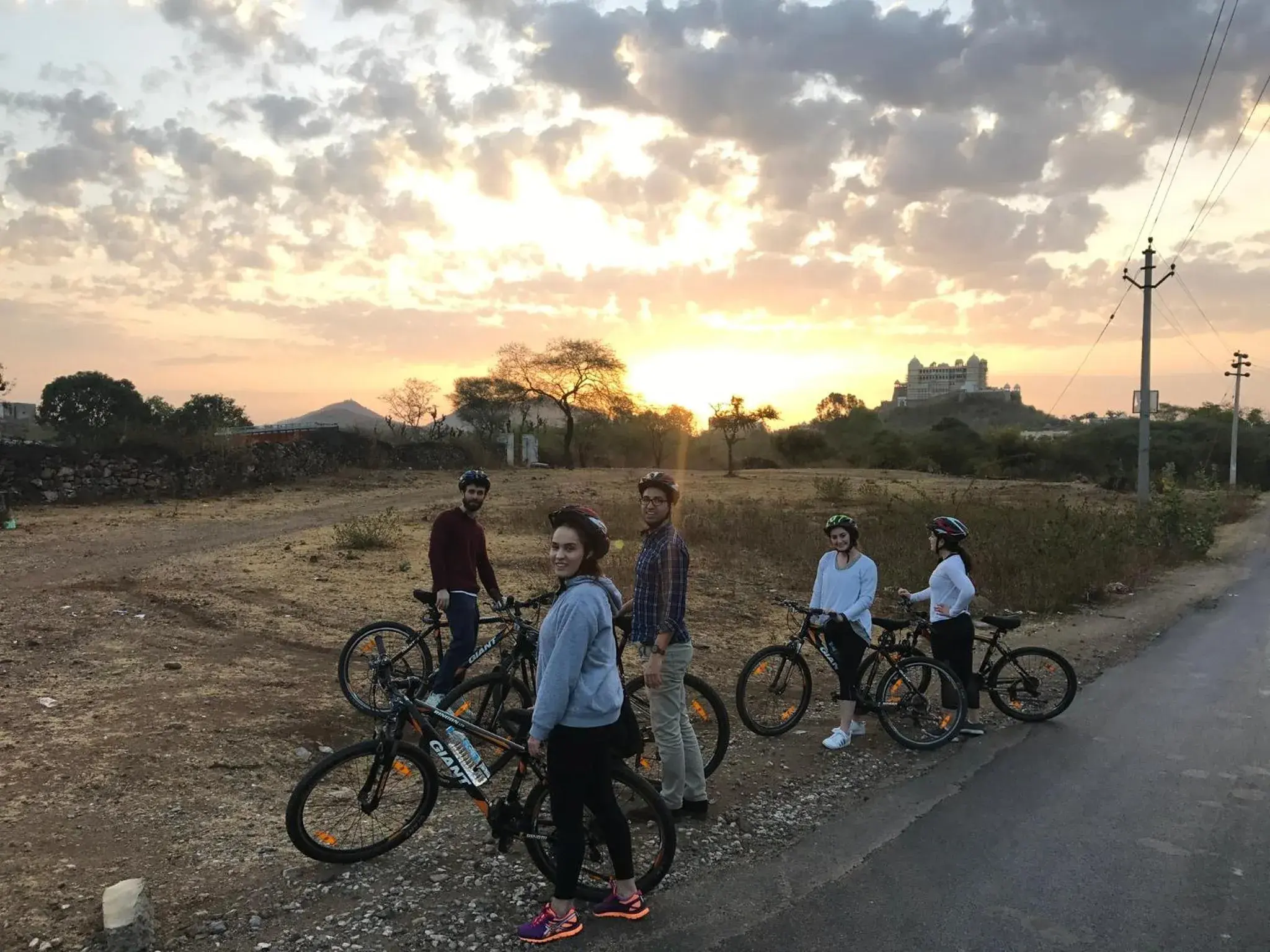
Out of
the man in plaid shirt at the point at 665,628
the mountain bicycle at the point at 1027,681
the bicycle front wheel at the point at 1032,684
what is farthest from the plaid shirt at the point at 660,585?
the bicycle front wheel at the point at 1032,684

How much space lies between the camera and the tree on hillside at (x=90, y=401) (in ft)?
113

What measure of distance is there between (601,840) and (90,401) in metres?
42.2

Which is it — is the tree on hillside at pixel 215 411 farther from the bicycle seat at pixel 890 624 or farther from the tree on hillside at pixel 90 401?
the bicycle seat at pixel 890 624

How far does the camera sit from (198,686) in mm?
6398

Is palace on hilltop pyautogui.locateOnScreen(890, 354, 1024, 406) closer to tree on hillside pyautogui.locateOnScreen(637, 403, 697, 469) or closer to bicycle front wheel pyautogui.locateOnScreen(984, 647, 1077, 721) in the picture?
tree on hillside pyautogui.locateOnScreen(637, 403, 697, 469)

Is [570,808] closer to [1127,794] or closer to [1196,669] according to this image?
[1127,794]

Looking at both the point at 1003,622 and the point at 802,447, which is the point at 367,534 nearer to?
the point at 1003,622

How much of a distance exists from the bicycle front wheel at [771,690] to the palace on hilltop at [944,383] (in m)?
119

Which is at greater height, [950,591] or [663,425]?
[663,425]

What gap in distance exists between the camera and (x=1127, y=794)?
4836 mm

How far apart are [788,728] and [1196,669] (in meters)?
4.89

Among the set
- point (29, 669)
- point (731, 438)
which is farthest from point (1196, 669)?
point (731, 438)

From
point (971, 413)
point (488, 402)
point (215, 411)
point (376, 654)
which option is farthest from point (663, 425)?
point (971, 413)

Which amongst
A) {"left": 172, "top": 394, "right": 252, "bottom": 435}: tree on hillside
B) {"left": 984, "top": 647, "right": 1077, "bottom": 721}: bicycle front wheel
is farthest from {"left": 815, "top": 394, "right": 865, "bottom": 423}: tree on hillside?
{"left": 984, "top": 647, "right": 1077, "bottom": 721}: bicycle front wheel
